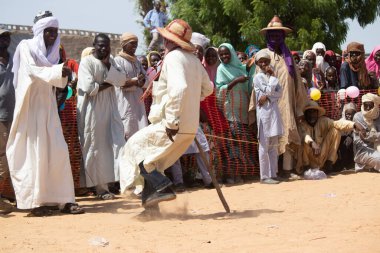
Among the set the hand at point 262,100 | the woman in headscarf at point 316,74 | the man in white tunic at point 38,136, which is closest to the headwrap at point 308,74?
the woman in headscarf at point 316,74

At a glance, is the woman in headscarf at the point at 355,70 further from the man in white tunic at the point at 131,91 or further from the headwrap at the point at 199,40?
the man in white tunic at the point at 131,91

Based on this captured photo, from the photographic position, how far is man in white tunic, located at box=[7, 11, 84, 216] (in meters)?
7.92

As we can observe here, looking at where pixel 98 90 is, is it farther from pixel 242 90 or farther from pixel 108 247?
pixel 108 247

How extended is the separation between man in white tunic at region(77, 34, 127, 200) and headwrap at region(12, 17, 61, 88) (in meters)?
1.16

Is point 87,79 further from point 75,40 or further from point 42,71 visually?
point 75,40

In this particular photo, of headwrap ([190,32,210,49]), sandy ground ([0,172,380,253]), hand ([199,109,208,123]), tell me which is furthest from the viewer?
headwrap ([190,32,210,49])

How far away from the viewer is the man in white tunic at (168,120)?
23.9ft

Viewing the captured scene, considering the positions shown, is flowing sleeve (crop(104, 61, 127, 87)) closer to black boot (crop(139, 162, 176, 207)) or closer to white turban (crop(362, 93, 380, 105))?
black boot (crop(139, 162, 176, 207))

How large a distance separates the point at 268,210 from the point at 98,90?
2741 millimetres

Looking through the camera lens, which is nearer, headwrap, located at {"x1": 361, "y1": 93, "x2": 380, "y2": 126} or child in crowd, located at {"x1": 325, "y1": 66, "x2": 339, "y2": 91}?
headwrap, located at {"x1": 361, "y1": 93, "x2": 380, "y2": 126}

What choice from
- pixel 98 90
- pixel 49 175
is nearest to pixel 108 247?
pixel 49 175

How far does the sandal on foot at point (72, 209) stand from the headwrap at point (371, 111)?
16.3ft

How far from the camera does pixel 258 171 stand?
36.1 feet

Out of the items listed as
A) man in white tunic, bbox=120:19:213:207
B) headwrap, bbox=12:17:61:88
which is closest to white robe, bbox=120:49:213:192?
man in white tunic, bbox=120:19:213:207
